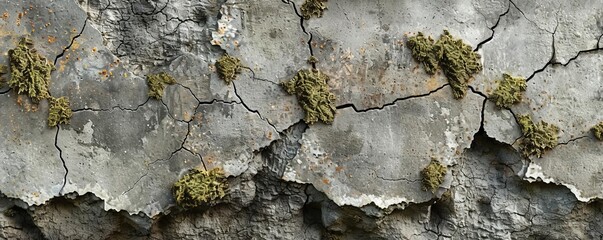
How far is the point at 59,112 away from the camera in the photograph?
92.4 inches

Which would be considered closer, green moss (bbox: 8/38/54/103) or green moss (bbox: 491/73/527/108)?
green moss (bbox: 8/38/54/103)

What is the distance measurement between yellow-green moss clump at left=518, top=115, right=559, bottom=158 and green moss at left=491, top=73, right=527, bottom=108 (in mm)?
85

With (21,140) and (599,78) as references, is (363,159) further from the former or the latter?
(21,140)

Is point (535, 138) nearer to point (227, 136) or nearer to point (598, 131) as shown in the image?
point (598, 131)

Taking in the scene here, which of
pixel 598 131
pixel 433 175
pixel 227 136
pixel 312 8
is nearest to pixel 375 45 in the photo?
pixel 312 8

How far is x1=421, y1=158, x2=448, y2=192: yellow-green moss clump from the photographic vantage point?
2461mm

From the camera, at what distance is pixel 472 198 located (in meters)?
2.62

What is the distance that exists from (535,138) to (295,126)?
101 centimetres

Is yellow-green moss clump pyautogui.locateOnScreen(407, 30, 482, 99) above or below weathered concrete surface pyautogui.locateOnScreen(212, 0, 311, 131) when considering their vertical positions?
above

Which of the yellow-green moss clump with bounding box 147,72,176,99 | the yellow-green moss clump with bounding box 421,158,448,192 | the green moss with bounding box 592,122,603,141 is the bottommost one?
the yellow-green moss clump with bounding box 147,72,176,99

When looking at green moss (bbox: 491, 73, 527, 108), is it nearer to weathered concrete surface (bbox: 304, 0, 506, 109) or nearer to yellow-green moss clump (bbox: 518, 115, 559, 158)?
yellow-green moss clump (bbox: 518, 115, 559, 158)

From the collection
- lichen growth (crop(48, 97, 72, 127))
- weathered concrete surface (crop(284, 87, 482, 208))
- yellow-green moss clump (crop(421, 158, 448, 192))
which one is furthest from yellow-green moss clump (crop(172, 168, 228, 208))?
yellow-green moss clump (crop(421, 158, 448, 192))

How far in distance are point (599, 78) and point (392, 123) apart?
95 centimetres

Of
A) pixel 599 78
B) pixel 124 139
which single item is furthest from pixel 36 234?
pixel 599 78
